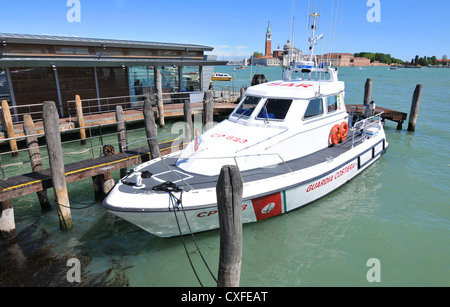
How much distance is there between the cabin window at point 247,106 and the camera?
28.9ft

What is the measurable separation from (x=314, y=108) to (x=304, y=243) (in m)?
4.10

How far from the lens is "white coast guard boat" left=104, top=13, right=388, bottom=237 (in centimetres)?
613

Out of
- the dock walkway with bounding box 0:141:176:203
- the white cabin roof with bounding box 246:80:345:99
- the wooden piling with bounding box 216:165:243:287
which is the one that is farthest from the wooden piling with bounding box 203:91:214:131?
the wooden piling with bounding box 216:165:243:287

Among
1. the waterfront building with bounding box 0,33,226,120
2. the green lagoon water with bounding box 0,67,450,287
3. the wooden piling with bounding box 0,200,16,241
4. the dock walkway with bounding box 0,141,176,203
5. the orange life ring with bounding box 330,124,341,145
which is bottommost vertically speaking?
the green lagoon water with bounding box 0,67,450,287

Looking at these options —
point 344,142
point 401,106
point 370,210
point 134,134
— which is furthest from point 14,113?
point 401,106

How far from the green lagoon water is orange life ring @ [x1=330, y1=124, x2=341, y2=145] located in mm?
1575

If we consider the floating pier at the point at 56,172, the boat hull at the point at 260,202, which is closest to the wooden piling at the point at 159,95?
the floating pier at the point at 56,172

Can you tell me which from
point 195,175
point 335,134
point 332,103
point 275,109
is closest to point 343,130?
point 335,134

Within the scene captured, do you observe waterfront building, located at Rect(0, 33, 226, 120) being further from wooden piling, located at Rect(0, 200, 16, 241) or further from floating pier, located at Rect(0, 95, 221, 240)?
wooden piling, located at Rect(0, 200, 16, 241)

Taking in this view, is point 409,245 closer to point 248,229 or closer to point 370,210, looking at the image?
point 370,210

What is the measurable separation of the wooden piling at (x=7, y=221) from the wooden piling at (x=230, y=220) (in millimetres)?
5521

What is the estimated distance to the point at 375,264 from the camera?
6191 millimetres

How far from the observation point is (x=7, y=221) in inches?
266

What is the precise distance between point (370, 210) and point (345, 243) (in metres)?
2.03
